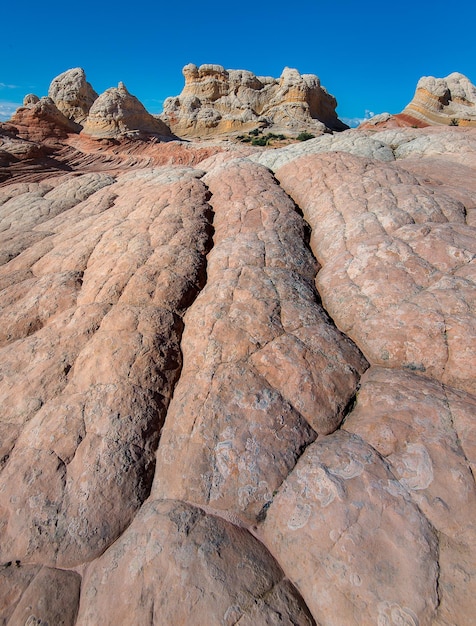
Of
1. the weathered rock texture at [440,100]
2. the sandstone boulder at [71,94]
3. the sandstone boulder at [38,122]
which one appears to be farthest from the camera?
the weathered rock texture at [440,100]

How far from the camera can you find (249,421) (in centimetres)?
275

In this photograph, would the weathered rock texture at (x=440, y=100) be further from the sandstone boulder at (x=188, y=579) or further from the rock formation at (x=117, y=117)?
the sandstone boulder at (x=188, y=579)

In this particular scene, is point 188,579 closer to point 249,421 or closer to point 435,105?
point 249,421

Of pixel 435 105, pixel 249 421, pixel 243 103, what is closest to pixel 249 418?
pixel 249 421

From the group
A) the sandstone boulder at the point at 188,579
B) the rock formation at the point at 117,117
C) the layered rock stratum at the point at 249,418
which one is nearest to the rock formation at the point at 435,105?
the rock formation at the point at 117,117

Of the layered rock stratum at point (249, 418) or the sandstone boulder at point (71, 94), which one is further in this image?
the sandstone boulder at point (71, 94)

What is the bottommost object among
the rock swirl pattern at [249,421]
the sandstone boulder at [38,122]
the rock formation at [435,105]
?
the rock swirl pattern at [249,421]

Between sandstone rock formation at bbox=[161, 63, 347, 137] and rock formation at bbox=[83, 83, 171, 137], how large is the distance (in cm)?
1085

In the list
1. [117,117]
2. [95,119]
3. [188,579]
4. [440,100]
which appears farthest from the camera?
[440,100]

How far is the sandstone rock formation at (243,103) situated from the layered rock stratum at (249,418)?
3336cm

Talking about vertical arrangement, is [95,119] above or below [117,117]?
below

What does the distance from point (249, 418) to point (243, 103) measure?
4048cm

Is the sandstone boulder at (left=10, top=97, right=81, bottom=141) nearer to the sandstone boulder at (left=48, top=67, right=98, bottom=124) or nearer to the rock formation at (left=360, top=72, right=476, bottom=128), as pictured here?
the sandstone boulder at (left=48, top=67, right=98, bottom=124)

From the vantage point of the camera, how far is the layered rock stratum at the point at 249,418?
204cm
